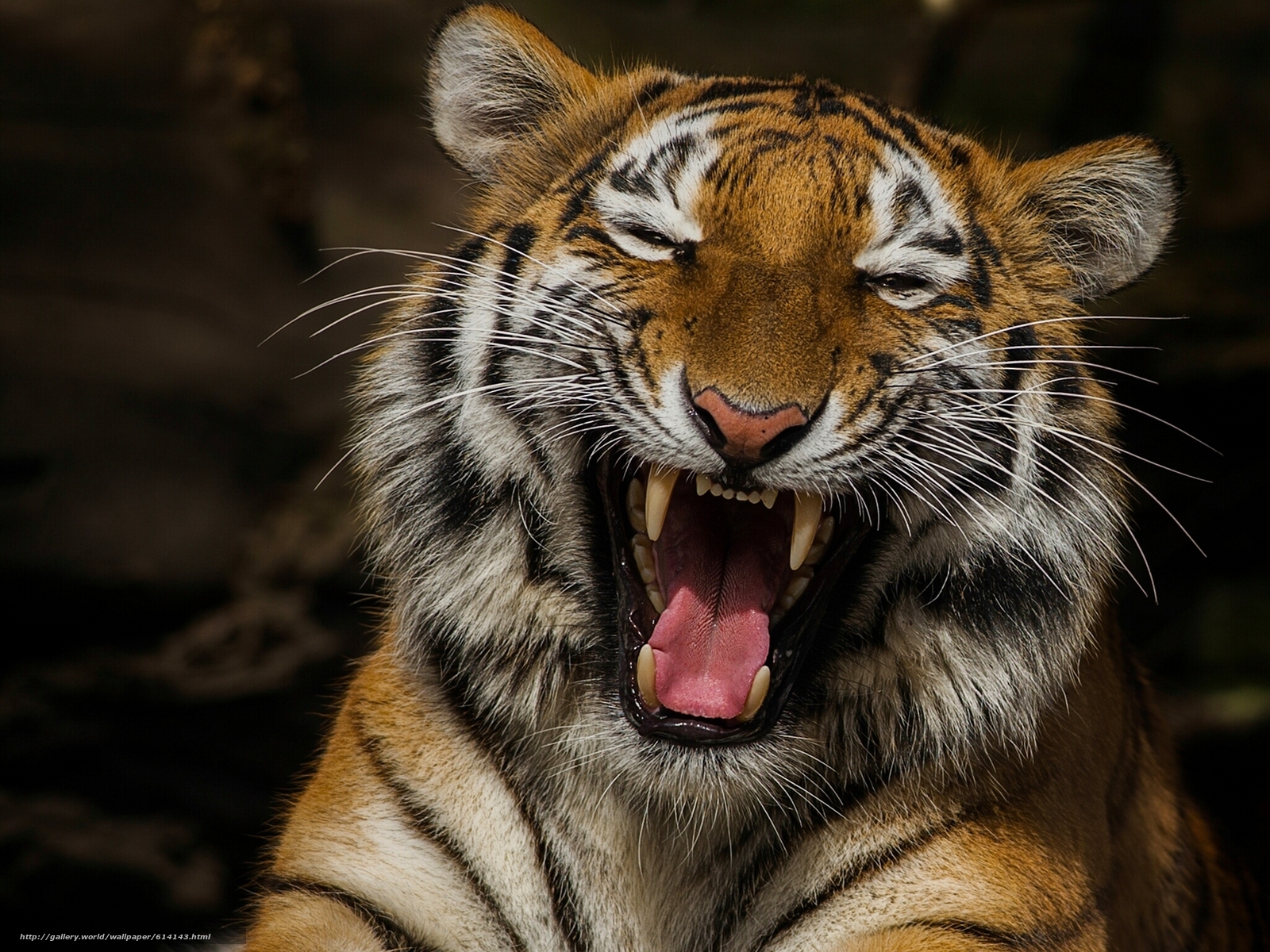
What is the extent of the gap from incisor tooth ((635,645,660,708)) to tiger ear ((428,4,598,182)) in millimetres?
884

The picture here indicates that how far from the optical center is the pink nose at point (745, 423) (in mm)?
1723

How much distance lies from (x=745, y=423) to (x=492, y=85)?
0.89m

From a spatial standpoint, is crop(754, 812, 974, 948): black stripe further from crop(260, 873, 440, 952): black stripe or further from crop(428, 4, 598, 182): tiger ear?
crop(428, 4, 598, 182): tiger ear

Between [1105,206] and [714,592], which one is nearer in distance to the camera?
[714,592]

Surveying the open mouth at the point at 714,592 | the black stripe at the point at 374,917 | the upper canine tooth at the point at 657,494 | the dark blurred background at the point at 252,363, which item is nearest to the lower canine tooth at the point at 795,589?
the open mouth at the point at 714,592

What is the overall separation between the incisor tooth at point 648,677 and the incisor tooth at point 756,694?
0.13 m

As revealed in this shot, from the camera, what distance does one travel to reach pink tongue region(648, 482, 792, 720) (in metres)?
1.96

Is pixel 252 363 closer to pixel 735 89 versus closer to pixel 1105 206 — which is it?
pixel 735 89

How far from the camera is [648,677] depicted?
196cm

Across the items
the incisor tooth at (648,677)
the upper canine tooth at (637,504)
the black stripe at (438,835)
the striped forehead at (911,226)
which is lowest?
the black stripe at (438,835)

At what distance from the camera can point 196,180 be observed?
4812 millimetres

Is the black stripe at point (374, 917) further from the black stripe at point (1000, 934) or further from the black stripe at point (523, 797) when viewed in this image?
the black stripe at point (1000, 934)

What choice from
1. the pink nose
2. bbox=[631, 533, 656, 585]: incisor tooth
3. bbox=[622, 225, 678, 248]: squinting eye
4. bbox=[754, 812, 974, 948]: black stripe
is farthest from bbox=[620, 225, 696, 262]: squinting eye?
bbox=[754, 812, 974, 948]: black stripe

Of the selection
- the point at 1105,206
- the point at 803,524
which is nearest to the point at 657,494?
the point at 803,524
